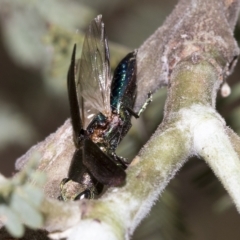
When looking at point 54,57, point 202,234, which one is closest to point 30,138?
point 54,57

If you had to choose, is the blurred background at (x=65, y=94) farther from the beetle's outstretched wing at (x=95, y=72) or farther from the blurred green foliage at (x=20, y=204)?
the blurred green foliage at (x=20, y=204)

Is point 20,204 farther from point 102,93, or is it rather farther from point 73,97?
point 102,93

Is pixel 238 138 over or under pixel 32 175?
over

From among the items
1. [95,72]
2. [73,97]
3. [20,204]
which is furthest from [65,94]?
[20,204]

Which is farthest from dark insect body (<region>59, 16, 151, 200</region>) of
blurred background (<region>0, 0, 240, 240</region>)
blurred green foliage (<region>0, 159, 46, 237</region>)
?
blurred green foliage (<region>0, 159, 46, 237</region>)

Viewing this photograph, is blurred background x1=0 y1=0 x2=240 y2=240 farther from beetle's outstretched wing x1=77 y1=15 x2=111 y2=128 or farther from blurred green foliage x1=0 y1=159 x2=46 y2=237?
blurred green foliage x1=0 y1=159 x2=46 y2=237

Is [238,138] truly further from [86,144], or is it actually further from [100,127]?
[100,127]
